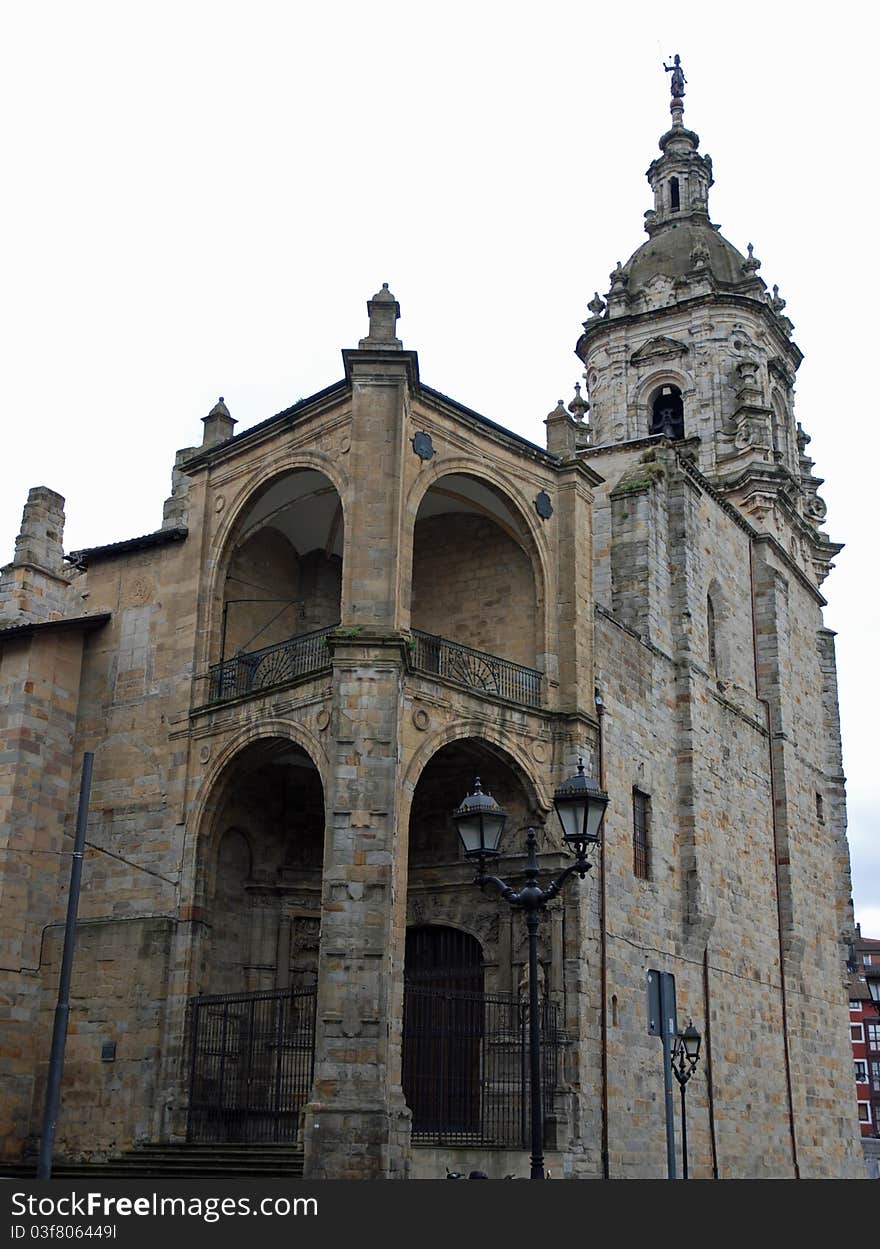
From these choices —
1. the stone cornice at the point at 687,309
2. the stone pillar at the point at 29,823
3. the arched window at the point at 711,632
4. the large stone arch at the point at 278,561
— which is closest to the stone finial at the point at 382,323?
the large stone arch at the point at 278,561

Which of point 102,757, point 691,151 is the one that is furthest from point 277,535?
point 691,151

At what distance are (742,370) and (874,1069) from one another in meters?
57.4

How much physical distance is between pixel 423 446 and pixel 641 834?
817 cm

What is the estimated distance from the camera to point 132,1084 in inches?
801

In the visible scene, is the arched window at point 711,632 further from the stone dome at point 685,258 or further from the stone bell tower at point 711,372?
the stone dome at point 685,258

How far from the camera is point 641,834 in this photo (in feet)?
81.2

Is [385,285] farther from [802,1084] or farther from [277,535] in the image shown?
[802,1084]

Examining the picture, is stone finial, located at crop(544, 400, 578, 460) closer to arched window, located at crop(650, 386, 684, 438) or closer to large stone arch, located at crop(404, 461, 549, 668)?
large stone arch, located at crop(404, 461, 549, 668)

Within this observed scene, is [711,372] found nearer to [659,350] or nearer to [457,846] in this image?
[659,350]

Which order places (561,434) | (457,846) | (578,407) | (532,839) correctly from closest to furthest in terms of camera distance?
(532,839)
(457,846)
(561,434)
(578,407)

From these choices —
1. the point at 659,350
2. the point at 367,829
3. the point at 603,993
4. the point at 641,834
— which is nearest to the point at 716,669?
the point at 641,834

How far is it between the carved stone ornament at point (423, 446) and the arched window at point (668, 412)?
1422 centimetres

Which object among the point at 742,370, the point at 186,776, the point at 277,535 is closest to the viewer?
the point at 186,776

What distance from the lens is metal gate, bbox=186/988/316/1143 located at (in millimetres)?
20000
